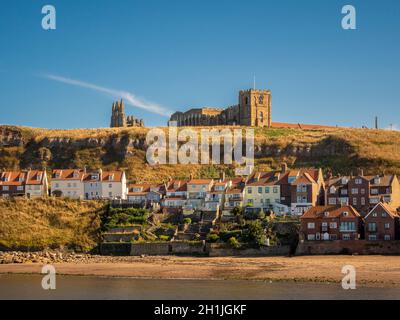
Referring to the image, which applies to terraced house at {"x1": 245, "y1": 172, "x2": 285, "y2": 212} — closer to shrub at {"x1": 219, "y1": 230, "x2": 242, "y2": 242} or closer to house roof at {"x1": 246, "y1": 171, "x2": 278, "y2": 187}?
house roof at {"x1": 246, "y1": 171, "x2": 278, "y2": 187}

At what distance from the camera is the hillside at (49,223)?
3137 inches

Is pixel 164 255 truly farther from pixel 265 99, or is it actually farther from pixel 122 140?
pixel 265 99

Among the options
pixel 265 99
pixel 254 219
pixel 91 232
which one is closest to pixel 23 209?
pixel 91 232

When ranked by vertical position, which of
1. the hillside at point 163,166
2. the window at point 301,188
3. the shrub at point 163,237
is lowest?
the shrub at point 163,237

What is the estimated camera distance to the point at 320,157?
371 ft

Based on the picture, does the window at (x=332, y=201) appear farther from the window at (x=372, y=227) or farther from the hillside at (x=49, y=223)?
the hillside at (x=49, y=223)

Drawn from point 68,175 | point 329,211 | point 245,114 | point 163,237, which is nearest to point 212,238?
point 163,237

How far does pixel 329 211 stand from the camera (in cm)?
7362

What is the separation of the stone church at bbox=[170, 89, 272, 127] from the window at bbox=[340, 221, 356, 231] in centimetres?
6956

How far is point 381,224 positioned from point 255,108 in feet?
240

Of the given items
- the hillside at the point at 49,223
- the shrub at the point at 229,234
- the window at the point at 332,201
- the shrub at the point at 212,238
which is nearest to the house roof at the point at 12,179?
the hillside at the point at 49,223

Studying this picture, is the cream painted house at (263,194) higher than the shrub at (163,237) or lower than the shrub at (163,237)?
higher

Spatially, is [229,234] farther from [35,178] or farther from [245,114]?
[245,114]

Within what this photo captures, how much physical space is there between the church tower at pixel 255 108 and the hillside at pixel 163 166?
7.29 m
